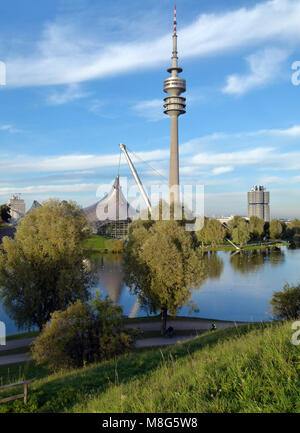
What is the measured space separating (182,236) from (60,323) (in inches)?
365

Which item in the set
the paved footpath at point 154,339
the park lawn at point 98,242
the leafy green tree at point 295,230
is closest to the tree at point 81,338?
the paved footpath at point 154,339

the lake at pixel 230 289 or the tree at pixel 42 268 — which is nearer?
the tree at pixel 42 268

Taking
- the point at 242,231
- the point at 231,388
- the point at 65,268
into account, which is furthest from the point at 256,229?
the point at 231,388

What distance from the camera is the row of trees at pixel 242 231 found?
6769 cm

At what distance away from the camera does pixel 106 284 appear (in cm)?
3183

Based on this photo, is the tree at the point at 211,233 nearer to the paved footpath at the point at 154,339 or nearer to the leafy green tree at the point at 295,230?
the leafy green tree at the point at 295,230

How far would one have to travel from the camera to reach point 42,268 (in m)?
17.0

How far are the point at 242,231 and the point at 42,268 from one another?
56.4 m

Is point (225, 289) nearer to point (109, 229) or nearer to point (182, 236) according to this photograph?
point (182, 236)

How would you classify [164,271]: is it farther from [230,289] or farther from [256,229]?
[256,229]

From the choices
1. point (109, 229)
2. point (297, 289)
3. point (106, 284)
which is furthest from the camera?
point (109, 229)

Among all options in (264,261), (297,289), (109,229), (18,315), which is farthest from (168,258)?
(109,229)

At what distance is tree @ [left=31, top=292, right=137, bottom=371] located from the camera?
34.0 feet

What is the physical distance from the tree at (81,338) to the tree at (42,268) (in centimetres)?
530
